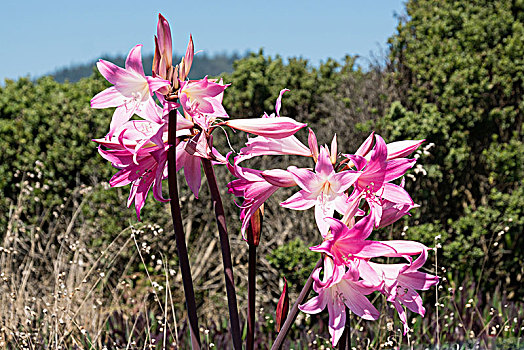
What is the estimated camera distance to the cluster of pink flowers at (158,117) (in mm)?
1276

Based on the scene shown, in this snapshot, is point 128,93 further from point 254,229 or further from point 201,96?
point 254,229

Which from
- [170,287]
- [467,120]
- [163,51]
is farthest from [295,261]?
[163,51]

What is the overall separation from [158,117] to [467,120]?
364cm

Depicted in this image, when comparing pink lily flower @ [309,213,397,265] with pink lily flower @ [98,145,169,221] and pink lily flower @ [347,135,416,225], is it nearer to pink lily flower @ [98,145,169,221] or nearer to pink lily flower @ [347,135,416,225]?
pink lily flower @ [347,135,416,225]

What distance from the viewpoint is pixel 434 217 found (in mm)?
4449

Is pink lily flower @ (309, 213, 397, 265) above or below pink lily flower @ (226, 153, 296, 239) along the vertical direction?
below

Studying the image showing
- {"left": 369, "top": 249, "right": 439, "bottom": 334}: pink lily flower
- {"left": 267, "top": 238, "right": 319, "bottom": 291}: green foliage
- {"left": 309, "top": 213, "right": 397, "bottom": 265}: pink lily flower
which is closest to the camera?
{"left": 309, "top": 213, "right": 397, "bottom": 265}: pink lily flower

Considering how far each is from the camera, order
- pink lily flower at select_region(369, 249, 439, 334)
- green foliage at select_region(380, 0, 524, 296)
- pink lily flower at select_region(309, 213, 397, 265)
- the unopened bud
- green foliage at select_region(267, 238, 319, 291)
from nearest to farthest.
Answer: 1. pink lily flower at select_region(309, 213, 397, 265)
2. pink lily flower at select_region(369, 249, 439, 334)
3. the unopened bud
4. green foliage at select_region(267, 238, 319, 291)
5. green foliage at select_region(380, 0, 524, 296)

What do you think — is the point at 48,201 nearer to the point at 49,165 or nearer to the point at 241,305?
the point at 49,165

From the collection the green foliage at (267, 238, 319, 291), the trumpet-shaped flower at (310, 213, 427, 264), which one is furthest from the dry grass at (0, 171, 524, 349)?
the trumpet-shaped flower at (310, 213, 427, 264)

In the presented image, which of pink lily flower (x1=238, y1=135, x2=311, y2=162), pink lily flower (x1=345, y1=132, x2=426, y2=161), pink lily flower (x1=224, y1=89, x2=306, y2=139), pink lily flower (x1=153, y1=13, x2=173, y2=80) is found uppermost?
pink lily flower (x1=153, y1=13, x2=173, y2=80)

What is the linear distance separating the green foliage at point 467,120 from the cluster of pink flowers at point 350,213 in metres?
2.80

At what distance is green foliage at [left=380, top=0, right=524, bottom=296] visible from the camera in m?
4.29

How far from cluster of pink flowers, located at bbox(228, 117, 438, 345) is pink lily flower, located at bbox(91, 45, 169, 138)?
0.88 ft
